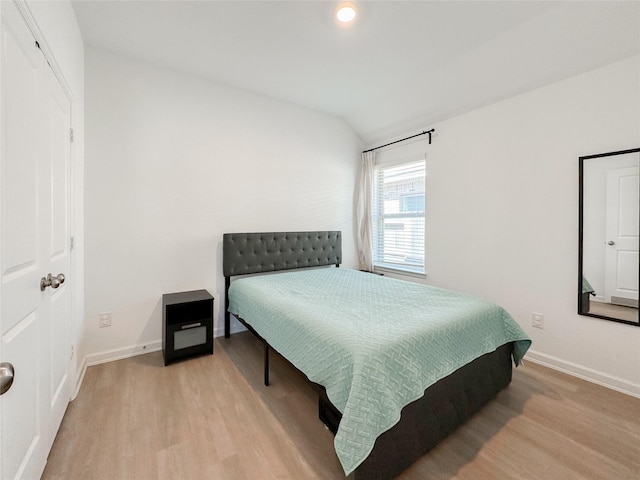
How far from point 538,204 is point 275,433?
9.45 feet

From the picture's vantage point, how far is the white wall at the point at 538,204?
2143 millimetres

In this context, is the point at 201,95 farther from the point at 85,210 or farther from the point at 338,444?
the point at 338,444

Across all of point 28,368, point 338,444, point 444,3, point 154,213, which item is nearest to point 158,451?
point 28,368

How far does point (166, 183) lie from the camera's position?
2752mm

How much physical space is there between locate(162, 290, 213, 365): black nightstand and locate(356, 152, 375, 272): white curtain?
2362 millimetres

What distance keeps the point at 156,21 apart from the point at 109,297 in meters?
2.37

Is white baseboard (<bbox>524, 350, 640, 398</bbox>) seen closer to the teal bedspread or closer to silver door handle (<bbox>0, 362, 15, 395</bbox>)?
the teal bedspread

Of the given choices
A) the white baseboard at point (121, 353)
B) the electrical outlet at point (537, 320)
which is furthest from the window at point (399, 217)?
the white baseboard at point (121, 353)

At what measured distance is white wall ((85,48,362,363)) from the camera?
2.46m

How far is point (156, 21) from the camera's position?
217 centimetres

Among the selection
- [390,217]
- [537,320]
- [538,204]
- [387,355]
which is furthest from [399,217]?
[387,355]

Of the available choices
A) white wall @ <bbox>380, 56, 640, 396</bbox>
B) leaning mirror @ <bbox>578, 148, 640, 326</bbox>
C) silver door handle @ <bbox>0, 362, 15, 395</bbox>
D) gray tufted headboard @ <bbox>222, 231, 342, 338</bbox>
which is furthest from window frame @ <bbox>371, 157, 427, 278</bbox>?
silver door handle @ <bbox>0, 362, 15, 395</bbox>

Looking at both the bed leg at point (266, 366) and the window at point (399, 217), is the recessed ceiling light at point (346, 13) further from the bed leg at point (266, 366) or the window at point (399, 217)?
the bed leg at point (266, 366)

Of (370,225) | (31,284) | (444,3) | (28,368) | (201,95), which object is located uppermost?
(444,3)
